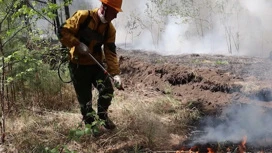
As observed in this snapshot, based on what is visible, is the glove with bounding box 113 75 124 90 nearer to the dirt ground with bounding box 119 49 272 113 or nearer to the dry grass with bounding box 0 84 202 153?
the dry grass with bounding box 0 84 202 153

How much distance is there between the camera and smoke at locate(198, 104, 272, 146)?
14.4ft

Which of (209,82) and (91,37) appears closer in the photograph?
(91,37)

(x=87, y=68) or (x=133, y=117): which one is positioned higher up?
(x=87, y=68)

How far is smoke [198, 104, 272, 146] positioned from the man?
5.06 feet

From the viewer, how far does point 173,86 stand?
A: 268 inches

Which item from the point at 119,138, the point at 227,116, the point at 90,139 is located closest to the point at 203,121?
the point at 227,116

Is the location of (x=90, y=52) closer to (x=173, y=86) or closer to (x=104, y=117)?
(x=104, y=117)

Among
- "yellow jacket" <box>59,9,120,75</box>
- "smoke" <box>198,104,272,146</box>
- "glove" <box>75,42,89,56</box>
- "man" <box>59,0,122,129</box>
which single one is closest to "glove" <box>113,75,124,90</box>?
"man" <box>59,0,122,129</box>

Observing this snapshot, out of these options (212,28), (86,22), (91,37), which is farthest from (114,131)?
(212,28)

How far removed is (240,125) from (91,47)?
102 inches

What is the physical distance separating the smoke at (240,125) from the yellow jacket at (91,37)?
1763 millimetres

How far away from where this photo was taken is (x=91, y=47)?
402 centimetres

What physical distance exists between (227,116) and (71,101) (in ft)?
8.87

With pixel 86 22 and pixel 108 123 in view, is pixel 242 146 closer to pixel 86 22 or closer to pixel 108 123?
pixel 108 123
